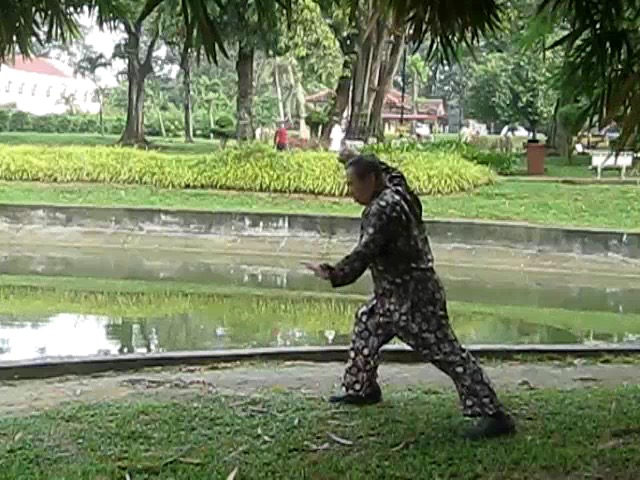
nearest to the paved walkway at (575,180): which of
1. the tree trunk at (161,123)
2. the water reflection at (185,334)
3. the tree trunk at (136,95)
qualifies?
the water reflection at (185,334)

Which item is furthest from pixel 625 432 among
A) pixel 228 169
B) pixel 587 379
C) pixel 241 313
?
pixel 228 169

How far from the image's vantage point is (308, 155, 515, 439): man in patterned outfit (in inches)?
173

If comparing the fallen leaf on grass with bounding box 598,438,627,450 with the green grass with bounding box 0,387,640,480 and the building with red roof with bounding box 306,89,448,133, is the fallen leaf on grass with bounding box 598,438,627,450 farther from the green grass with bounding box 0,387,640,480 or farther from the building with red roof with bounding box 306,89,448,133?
the building with red roof with bounding box 306,89,448,133

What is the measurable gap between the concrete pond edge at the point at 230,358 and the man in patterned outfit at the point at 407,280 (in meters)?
1.59

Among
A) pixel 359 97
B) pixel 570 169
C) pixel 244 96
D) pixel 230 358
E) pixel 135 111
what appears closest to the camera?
pixel 230 358

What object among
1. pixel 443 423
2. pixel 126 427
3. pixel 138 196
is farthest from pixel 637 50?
pixel 138 196

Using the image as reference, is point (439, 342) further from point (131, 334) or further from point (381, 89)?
point (381, 89)

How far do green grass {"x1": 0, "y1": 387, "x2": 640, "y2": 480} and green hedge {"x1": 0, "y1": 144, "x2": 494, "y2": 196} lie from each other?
12457 millimetres

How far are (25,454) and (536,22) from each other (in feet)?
10.0

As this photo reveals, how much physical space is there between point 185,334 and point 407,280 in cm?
482

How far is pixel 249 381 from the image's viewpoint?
6.18m

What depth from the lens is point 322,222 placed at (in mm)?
15250

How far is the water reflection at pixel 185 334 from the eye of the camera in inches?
327

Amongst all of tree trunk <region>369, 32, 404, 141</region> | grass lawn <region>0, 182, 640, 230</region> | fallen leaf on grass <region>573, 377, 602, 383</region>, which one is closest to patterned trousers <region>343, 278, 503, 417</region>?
fallen leaf on grass <region>573, 377, 602, 383</region>
